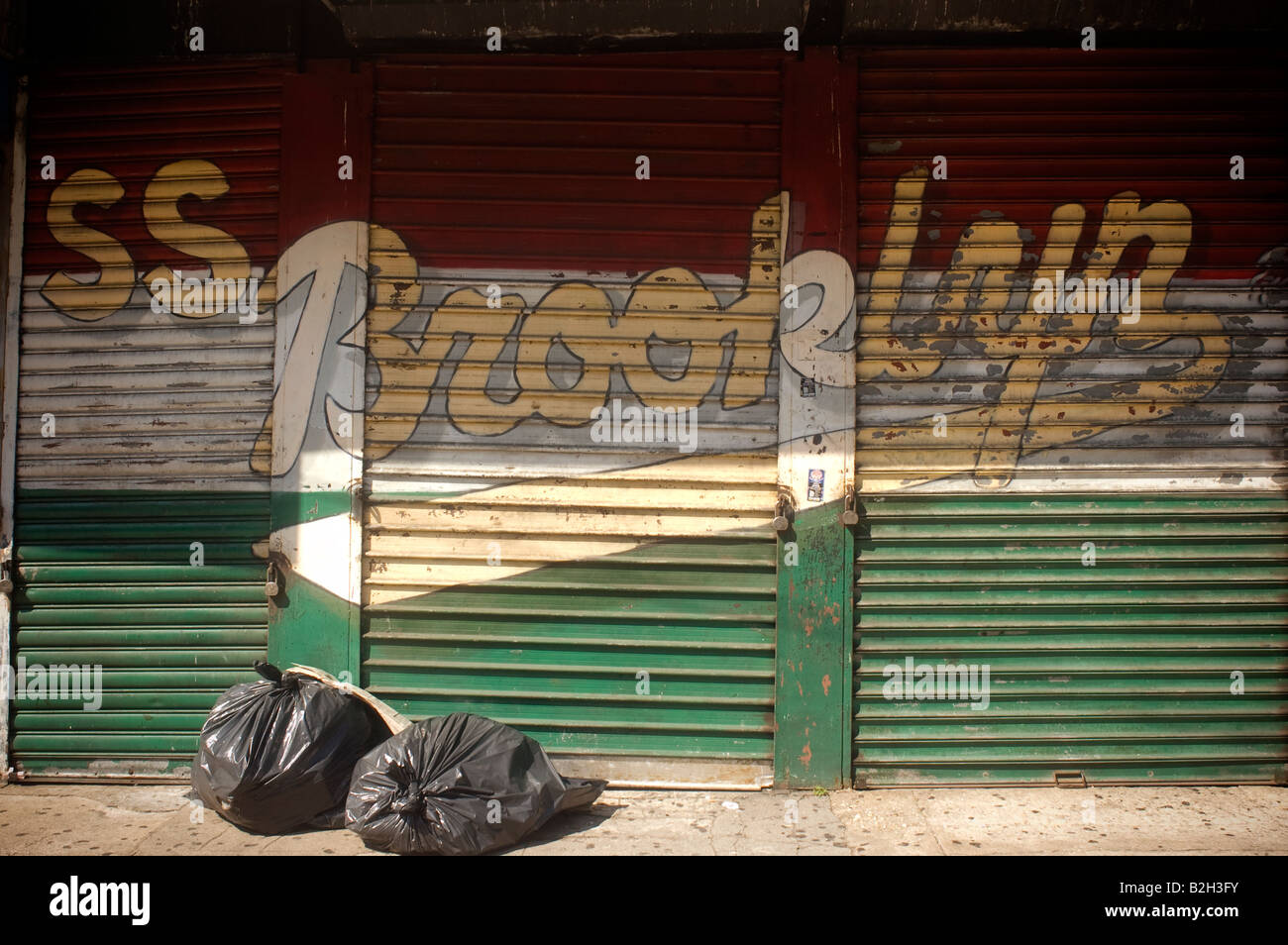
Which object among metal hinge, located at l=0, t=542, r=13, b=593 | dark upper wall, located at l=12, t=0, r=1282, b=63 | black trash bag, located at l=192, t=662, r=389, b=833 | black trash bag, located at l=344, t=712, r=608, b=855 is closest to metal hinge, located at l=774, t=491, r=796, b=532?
black trash bag, located at l=344, t=712, r=608, b=855

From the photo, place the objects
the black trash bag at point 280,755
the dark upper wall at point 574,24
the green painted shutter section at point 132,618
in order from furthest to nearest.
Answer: the green painted shutter section at point 132,618
the dark upper wall at point 574,24
the black trash bag at point 280,755

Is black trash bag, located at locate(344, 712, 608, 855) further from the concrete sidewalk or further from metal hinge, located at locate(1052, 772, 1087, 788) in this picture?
metal hinge, located at locate(1052, 772, 1087, 788)

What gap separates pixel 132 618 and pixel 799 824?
12.2ft

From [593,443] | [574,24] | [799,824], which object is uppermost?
[574,24]

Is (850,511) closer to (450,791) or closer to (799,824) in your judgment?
(799,824)

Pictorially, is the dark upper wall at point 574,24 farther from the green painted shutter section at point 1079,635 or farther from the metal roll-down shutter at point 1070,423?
the green painted shutter section at point 1079,635

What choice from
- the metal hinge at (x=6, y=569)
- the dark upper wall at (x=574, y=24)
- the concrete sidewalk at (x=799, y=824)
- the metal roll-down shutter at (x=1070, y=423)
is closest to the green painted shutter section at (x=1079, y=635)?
the metal roll-down shutter at (x=1070, y=423)

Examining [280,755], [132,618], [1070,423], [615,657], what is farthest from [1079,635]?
[132,618]

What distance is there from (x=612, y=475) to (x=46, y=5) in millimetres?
4099

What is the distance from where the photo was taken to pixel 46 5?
4.60 m

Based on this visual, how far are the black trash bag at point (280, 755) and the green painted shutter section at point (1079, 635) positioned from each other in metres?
2.62

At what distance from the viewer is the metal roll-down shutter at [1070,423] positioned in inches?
172

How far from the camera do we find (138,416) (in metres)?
4.60

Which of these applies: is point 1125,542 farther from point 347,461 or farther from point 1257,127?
point 347,461
